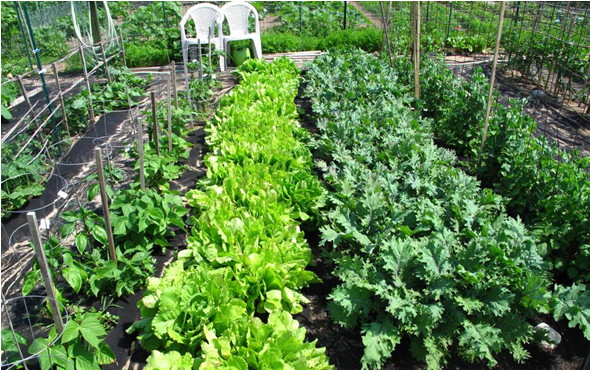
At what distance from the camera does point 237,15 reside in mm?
11484

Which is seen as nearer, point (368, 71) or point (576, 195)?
point (576, 195)

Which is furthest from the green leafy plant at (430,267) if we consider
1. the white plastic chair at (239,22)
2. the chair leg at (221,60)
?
the white plastic chair at (239,22)

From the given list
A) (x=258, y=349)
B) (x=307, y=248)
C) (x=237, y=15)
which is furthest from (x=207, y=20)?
(x=258, y=349)

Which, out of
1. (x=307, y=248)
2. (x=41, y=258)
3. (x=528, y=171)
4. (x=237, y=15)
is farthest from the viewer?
(x=237, y=15)

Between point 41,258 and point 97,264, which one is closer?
point 41,258

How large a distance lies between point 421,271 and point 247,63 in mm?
6706

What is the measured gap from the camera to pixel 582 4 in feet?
38.7

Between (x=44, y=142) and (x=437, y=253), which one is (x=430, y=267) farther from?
(x=44, y=142)

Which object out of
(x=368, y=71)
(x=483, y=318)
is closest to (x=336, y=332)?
(x=483, y=318)

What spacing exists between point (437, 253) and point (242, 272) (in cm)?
137

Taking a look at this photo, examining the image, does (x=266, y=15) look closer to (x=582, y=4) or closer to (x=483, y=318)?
(x=582, y=4)

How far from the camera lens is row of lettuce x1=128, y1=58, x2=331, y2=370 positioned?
106 inches

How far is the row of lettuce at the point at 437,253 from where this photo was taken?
2885 mm

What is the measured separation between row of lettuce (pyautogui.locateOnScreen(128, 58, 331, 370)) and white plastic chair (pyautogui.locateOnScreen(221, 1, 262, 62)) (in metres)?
6.86
